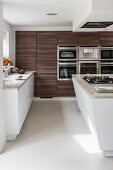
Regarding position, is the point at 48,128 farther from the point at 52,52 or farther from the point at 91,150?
the point at 52,52

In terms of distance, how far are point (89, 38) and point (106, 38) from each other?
0.50 metres

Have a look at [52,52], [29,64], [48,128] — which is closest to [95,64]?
[52,52]

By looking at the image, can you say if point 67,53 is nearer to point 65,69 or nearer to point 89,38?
point 65,69

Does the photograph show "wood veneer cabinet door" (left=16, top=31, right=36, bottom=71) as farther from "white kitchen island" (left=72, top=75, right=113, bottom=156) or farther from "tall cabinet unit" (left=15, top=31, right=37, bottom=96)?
→ "white kitchen island" (left=72, top=75, right=113, bottom=156)

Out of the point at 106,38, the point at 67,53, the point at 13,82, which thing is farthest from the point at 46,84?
the point at 13,82

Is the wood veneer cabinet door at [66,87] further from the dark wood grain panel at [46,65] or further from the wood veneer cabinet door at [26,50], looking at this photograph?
the wood veneer cabinet door at [26,50]

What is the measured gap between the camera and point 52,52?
8.49m

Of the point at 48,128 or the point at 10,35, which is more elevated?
the point at 10,35

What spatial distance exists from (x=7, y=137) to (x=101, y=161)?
1.68m

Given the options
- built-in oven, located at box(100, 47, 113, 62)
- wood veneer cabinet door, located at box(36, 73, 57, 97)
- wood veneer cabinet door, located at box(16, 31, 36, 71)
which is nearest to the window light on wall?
wood veneer cabinet door, located at box(16, 31, 36, 71)

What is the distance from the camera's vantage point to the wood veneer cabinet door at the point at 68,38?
8367mm

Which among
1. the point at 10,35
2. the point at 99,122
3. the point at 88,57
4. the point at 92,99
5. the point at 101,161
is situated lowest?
the point at 101,161

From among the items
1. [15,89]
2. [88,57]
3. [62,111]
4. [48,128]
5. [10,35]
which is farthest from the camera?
[88,57]

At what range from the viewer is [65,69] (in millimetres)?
8516
